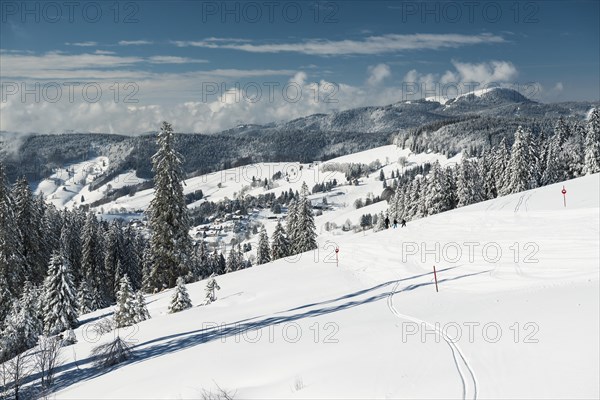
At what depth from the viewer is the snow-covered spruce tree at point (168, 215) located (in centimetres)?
3088

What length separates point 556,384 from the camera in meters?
7.65

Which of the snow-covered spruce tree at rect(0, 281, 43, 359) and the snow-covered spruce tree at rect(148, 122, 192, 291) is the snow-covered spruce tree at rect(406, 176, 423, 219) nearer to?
the snow-covered spruce tree at rect(148, 122, 192, 291)

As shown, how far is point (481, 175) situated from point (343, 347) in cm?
6406

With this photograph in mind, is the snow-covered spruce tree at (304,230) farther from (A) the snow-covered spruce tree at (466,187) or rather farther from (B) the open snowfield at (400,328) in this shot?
(B) the open snowfield at (400,328)

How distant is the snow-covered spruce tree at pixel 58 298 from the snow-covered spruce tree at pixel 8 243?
77.4 inches

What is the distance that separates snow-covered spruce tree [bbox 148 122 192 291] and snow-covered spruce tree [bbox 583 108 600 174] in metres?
50.6

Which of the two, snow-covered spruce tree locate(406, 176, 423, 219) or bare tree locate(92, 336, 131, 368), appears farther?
snow-covered spruce tree locate(406, 176, 423, 219)

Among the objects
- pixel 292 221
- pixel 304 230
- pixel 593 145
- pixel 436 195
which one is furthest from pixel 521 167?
pixel 292 221

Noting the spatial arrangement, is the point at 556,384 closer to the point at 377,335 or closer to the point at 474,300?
the point at 377,335

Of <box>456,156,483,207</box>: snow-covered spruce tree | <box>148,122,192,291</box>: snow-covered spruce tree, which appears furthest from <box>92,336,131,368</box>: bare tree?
<box>456,156,483,207</box>: snow-covered spruce tree

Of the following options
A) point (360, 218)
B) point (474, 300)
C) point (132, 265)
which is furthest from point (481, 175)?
point (360, 218)

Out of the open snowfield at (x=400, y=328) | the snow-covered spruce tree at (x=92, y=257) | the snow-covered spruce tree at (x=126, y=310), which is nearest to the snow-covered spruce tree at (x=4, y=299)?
the open snowfield at (x=400, y=328)

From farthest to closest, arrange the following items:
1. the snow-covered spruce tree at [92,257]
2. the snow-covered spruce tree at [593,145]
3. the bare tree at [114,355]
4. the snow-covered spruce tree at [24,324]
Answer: the snow-covered spruce tree at [593,145]
the snow-covered spruce tree at [92,257]
the snow-covered spruce tree at [24,324]
the bare tree at [114,355]

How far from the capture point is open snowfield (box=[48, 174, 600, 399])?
336 inches
